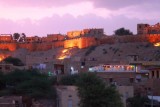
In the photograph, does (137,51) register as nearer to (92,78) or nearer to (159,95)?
(159,95)

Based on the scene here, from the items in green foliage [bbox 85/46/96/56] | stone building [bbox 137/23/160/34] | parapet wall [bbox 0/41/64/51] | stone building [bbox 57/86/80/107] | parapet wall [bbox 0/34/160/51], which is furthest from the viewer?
parapet wall [bbox 0/41/64/51]

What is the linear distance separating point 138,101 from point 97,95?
188 inches

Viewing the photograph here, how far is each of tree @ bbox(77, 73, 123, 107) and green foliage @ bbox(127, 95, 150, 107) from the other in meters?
4.21

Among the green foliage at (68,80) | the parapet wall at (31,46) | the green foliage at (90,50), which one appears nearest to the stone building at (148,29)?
the green foliage at (90,50)

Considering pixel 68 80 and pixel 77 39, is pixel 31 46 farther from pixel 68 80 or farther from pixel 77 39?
pixel 68 80

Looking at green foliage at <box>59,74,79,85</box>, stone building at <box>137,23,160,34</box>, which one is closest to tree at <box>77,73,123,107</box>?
green foliage at <box>59,74,79,85</box>

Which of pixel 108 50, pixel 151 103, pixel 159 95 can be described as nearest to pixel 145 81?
pixel 159 95

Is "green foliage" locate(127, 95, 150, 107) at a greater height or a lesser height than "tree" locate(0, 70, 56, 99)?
lesser

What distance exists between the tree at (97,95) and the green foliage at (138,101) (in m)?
4.21

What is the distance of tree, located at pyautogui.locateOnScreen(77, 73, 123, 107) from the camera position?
26984mm

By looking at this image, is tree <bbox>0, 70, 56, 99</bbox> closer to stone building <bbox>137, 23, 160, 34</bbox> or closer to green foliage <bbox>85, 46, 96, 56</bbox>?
green foliage <bbox>85, 46, 96, 56</bbox>

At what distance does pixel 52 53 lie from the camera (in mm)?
88438

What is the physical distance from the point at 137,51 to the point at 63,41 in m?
18.3

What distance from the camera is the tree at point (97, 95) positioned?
2698 cm
